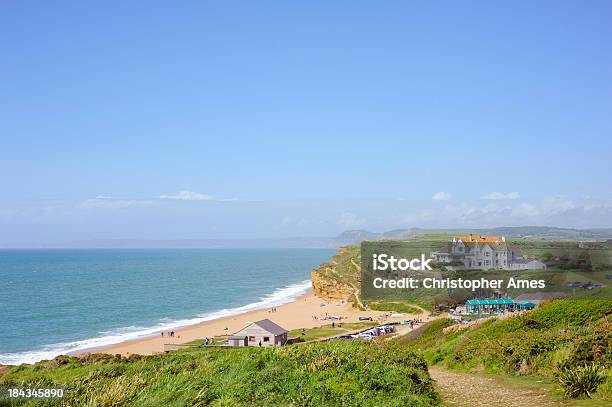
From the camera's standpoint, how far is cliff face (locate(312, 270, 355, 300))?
79000mm

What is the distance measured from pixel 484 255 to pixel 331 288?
3160cm

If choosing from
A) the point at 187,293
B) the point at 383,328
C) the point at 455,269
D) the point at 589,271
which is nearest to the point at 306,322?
the point at 383,328

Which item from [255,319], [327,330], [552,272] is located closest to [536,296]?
[552,272]

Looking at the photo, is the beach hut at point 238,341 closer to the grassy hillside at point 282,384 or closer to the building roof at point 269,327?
the building roof at point 269,327

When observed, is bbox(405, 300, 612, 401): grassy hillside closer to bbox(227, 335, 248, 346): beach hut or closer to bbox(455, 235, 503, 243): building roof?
bbox(227, 335, 248, 346): beach hut

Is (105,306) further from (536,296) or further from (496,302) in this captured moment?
(536,296)

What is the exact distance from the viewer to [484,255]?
5453 centimetres

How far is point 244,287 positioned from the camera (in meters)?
99.6

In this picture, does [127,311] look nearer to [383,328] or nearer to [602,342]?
[383,328]

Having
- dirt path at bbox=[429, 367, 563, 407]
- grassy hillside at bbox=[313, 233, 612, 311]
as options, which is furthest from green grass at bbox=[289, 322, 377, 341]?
dirt path at bbox=[429, 367, 563, 407]

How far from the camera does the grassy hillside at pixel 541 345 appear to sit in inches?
420

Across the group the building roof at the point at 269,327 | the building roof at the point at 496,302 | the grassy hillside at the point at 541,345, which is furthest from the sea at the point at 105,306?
the grassy hillside at the point at 541,345

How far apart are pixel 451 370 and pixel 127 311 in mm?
59033

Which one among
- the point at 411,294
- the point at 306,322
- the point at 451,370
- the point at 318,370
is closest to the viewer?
the point at 318,370
